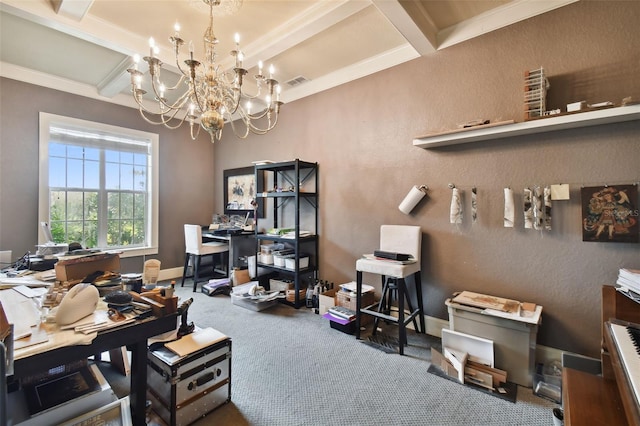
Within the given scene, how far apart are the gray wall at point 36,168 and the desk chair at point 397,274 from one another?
11.7ft

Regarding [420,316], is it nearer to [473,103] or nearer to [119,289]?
[473,103]

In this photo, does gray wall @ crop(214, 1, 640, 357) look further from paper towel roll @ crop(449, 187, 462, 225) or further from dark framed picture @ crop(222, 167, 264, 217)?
dark framed picture @ crop(222, 167, 264, 217)

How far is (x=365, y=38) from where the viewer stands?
106 inches

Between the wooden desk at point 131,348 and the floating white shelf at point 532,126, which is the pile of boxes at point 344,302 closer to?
the floating white shelf at point 532,126

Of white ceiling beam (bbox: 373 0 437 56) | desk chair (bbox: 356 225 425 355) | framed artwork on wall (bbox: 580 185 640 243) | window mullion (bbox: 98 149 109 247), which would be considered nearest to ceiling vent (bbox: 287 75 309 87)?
white ceiling beam (bbox: 373 0 437 56)

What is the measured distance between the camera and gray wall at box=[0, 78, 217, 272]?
3273 mm

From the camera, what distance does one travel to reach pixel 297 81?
11.8 feet

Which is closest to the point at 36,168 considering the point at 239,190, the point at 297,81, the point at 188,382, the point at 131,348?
the point at 239,190

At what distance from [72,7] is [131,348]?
2.52m

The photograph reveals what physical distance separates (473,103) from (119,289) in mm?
3080

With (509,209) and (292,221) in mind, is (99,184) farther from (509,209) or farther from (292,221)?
(509,209)

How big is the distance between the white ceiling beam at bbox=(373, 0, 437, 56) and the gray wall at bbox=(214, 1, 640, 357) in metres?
0.18

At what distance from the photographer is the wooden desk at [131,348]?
1037 mm

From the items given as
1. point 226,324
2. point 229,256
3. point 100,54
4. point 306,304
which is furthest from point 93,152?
point 306,304
